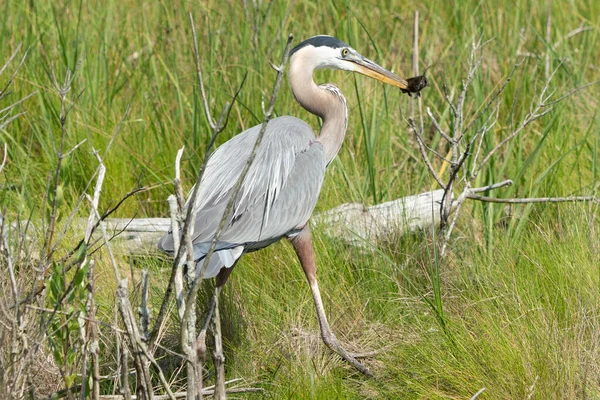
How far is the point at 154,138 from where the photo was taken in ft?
14.3

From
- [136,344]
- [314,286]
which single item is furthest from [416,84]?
[136,344]

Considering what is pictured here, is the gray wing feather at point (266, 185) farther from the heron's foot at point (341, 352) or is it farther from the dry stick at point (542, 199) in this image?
the dry stick at point (542, 199)

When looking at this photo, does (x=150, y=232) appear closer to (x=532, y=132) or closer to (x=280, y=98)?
(x=280, y=98)

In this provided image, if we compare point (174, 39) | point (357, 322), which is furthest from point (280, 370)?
point (174, 39)

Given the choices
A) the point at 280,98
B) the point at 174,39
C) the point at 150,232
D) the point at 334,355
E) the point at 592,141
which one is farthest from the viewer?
the point at 174,39

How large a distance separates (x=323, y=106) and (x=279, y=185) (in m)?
0.50

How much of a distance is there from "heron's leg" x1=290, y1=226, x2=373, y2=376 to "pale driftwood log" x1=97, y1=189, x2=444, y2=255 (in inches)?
11.3

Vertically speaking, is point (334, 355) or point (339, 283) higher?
point (339, 283)

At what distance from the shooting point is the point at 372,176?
3.91 metres

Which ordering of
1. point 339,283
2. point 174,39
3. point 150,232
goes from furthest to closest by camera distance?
point 174,39 → point 150,232 → point 339,283

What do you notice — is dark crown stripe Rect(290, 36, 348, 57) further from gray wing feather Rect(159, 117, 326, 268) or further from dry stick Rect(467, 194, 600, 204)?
dry stick Rect(467, 194, 600, 204)

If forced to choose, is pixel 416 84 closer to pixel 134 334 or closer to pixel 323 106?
pixel 323 106

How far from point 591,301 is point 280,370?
3.49 feet

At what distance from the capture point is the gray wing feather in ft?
10.5
